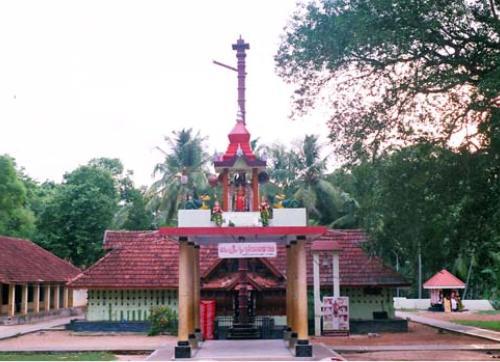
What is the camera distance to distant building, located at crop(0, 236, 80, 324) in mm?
30125

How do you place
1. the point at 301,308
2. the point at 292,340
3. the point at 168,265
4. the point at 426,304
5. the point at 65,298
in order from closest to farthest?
the point at 301,308, the point at 292,340, the point at 168,265, the point at 65,298, the point at 426,304

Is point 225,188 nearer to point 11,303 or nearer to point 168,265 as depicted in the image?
point 168,265

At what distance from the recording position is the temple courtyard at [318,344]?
16.4 meters

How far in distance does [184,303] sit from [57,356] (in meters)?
4.29

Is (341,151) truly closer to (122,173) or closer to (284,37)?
(284,37)

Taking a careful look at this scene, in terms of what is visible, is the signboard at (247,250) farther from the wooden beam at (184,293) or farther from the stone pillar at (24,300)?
the stone pillar at (24,300)

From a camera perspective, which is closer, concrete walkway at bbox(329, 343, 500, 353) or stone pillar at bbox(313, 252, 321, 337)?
concrete walkway at bbox(329, 343, 500, 353)

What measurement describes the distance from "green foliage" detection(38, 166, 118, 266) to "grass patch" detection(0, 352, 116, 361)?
2299 cm

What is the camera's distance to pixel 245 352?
52.3 feet

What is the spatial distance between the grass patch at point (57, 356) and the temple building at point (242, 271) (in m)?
2.43

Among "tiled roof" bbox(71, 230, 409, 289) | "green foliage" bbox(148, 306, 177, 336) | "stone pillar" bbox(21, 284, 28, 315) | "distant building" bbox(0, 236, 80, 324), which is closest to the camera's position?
"green foliage" bbox(148, 306, 177, 336)

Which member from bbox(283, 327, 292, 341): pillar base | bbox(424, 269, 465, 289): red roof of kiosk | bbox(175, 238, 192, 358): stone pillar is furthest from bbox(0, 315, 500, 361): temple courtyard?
bbox(424, 269, 465, 289): red roof of kiosk

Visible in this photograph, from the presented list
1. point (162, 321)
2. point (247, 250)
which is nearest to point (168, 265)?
point (162, 321)

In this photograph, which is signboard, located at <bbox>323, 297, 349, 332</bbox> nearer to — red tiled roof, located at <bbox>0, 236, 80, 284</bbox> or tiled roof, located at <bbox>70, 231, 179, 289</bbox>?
tiled roof, located at <bbox>70, 231, 179, 289</bbox>
